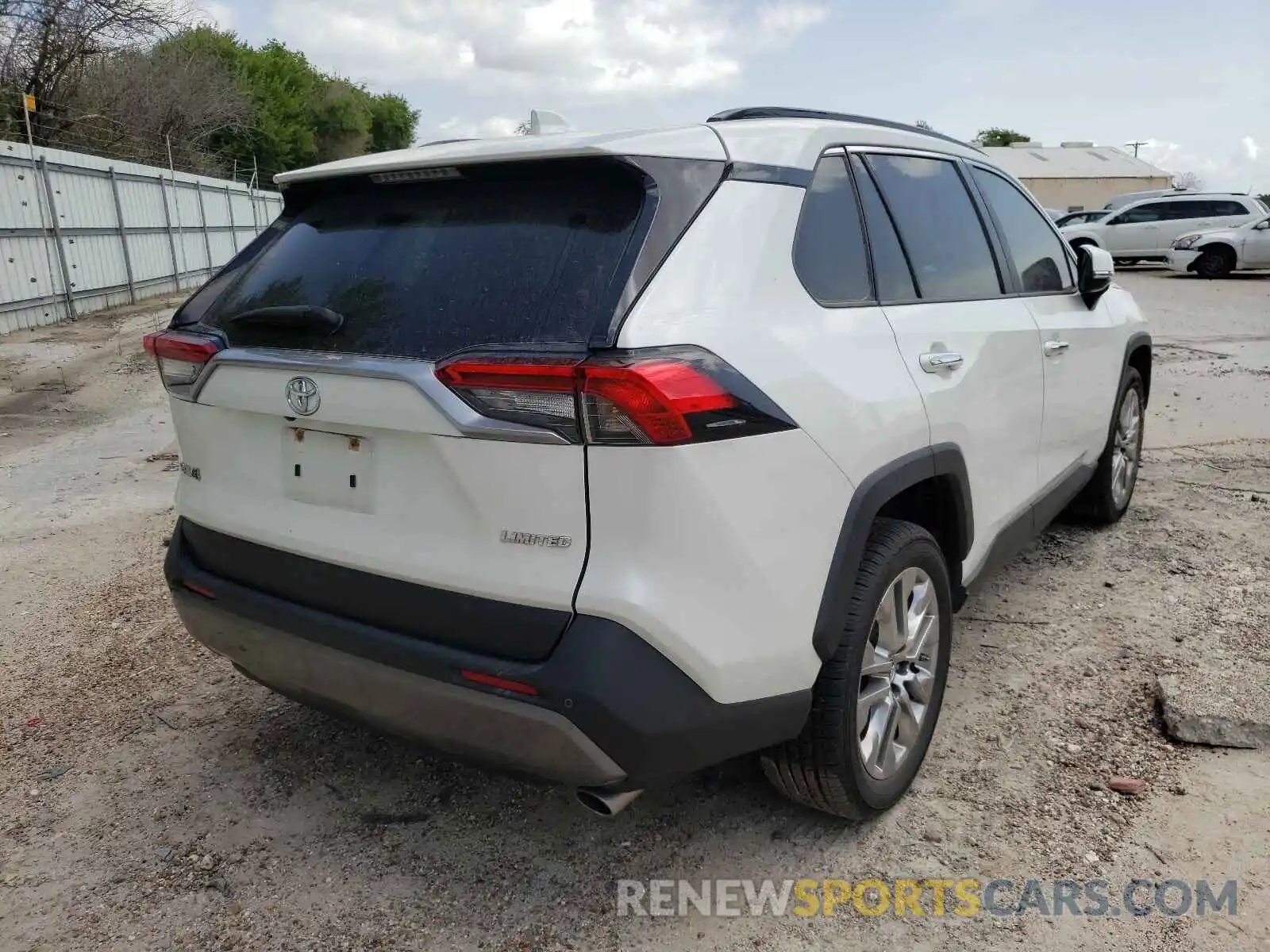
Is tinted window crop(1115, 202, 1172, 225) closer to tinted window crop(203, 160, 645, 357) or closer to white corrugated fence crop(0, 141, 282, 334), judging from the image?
white corrugated fence crop(0, 141, 282, 334)

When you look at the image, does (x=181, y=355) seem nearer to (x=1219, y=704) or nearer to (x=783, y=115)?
(x=783, y=115)

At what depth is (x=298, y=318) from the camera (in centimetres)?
230

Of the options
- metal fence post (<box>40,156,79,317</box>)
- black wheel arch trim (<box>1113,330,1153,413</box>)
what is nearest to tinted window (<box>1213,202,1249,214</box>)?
black wheel arch trim (<box>1113,330,1153,413</box>)

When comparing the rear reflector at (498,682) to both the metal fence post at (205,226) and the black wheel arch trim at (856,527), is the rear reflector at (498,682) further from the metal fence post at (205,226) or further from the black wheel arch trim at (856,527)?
the metal fence post at (205,226)

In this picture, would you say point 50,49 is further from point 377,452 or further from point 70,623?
point 377,452

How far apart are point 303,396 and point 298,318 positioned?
208mm

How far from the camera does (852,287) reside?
8.34 feet

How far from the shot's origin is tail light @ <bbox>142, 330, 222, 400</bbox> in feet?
8.19

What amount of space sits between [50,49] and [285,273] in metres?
24.7

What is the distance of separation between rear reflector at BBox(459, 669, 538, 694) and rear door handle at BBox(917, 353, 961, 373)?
4.67 ft

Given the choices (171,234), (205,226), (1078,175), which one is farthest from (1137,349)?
(1078,175)

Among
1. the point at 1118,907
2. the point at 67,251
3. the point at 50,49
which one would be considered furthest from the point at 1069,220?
the point at 1118,907

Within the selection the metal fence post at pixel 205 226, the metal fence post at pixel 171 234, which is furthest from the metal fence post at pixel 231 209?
the metal fence post at pixel 171 234

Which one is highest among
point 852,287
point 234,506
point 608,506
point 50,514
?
point 852,287
